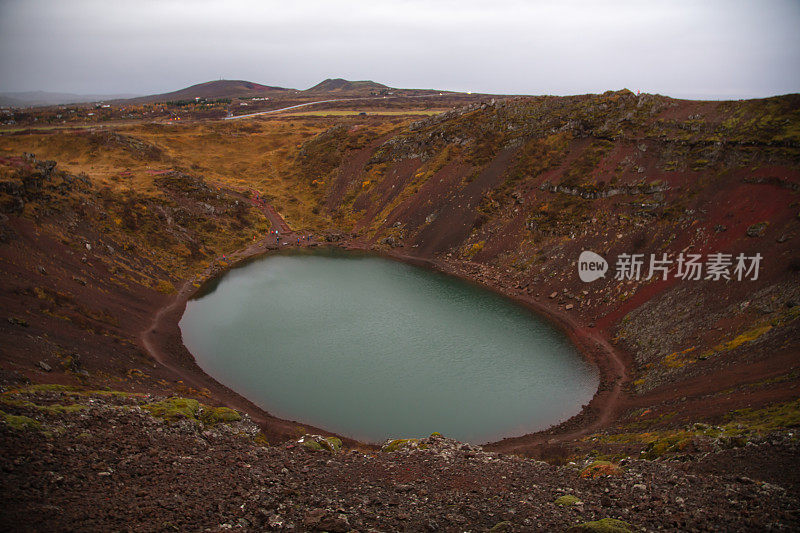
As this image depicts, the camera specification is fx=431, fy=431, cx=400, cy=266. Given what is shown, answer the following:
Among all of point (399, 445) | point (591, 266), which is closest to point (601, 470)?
point (399, 445)

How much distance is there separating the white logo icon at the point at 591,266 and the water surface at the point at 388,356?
9.17 meters

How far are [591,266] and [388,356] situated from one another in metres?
29.7

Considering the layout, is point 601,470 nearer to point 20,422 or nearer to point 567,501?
point 567,501

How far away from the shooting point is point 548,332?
48.3 metres

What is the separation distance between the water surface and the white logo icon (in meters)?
9.17

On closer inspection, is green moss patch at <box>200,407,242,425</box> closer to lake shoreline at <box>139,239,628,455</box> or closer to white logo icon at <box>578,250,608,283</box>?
lake shoreline at <box>139,239,628,455</box>

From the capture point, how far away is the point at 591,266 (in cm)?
5478

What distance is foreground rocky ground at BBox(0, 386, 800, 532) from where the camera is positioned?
1509 centimetres

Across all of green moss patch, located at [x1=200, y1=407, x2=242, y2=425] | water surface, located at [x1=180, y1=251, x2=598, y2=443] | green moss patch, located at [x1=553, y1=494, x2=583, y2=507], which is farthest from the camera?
water surface, located at [x1=180, y1=251, x2=598, y2=443]

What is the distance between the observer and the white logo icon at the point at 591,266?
5353cm

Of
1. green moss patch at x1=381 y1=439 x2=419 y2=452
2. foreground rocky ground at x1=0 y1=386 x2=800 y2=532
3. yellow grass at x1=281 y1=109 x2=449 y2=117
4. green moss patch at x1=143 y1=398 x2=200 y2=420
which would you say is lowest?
green moss patch at x1=381 y1=439 x2=419 y2=452

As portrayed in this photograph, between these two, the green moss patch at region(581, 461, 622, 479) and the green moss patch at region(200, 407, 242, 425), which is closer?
the green moss patch at region(581, 461, 622, 479)

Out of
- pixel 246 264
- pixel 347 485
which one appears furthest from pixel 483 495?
pixel 246 264

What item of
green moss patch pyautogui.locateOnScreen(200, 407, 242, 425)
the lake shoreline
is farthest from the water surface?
green moss patch pyautogui.locateOnScreen(200, 407, 242, 425)
